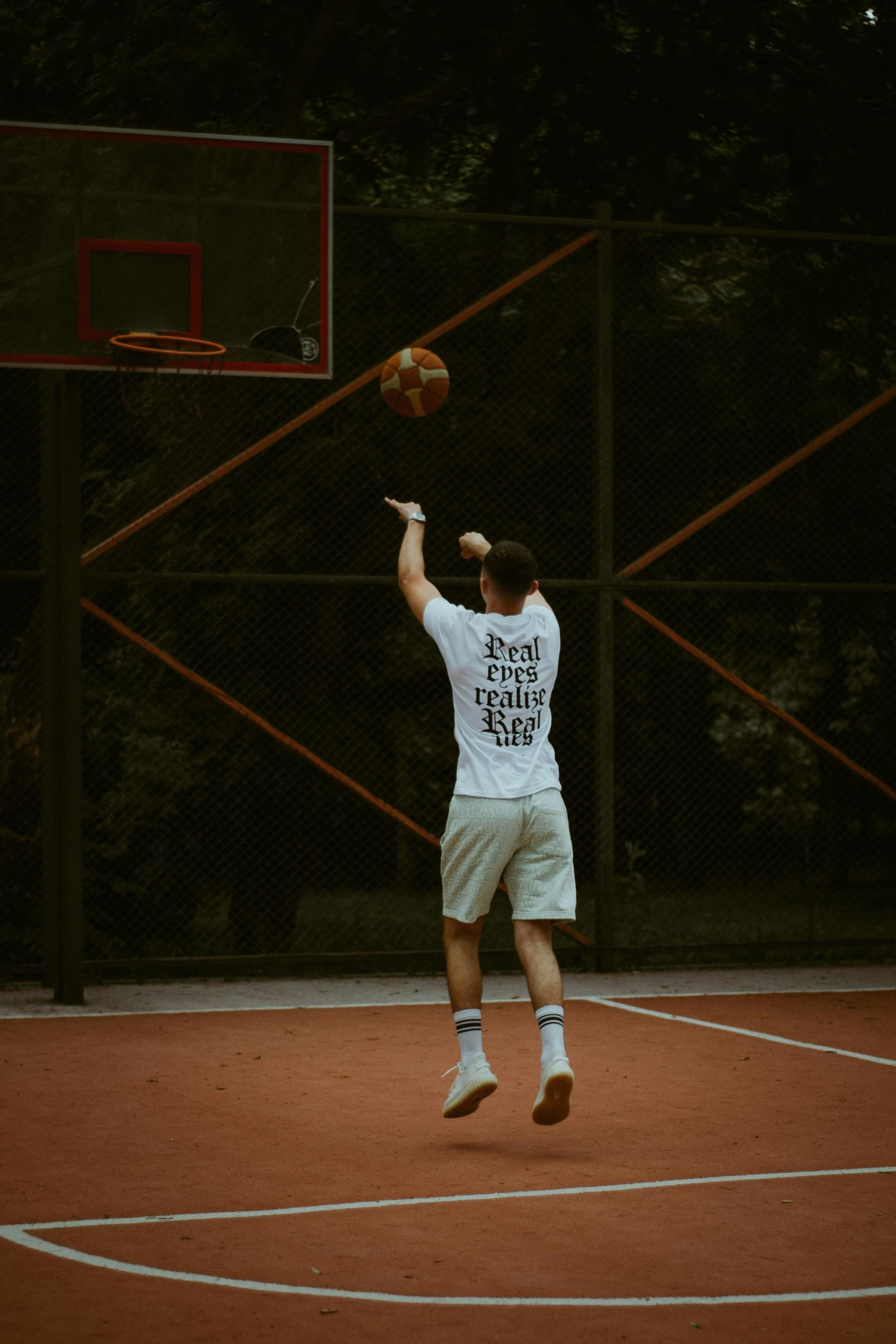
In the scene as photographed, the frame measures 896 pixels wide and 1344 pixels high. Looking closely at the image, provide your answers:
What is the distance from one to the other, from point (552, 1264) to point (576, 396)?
8524 millimetres

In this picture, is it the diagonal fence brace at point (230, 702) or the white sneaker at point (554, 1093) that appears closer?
the white sneaker at point (554, 1093)

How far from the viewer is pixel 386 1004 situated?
32.0ft

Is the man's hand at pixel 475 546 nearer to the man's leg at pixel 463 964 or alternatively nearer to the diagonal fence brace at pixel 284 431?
the man's leg at pixel 463 964

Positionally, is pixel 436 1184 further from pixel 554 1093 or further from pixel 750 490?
pixel 750 490

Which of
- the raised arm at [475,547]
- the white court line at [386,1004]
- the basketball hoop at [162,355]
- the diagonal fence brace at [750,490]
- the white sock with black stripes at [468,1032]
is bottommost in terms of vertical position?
the white court line at [386,1004]

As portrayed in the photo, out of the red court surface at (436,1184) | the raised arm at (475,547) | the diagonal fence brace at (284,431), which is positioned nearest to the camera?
the red court surface at (436,1184)

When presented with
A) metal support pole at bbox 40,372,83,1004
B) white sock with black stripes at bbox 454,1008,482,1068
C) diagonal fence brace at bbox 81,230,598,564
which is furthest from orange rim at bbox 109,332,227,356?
white sock with black stripes at bbox 454,1008,482,1068

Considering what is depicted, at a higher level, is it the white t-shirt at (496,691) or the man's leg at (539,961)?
the white t-shirt at (496,691)

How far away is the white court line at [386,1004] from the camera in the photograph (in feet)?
30.5

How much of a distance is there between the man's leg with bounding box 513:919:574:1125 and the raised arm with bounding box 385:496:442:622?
3.85ft

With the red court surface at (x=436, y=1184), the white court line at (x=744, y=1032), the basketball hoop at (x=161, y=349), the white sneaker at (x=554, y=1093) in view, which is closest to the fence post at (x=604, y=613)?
the white court line at (x=744, y=1032)

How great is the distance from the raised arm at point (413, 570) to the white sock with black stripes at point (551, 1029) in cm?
142

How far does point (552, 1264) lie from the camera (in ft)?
15.8

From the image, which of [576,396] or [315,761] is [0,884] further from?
[576,396]
